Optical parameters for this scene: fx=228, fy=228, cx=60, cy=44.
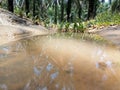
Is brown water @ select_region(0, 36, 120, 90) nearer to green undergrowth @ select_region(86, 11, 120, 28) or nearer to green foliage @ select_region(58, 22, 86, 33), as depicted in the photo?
green foliage @ select_region(58, 22, 86, 33)

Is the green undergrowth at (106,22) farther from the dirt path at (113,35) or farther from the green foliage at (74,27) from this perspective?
the dirt path at (113,35)

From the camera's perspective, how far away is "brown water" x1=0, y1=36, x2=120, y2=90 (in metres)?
2.82

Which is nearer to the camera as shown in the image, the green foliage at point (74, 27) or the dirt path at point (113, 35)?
the dirt path at point (113, 35)

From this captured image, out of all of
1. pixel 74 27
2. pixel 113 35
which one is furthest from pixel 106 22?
pixel 113 35

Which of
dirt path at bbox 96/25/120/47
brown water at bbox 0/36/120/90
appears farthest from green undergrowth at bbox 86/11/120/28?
brown water at bbox 0/36/120/90

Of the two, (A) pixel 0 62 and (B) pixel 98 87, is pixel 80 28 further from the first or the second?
(B) pixel 98 87

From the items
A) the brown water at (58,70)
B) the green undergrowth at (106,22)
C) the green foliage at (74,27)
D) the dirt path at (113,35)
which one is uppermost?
the green undergrowth at (106,22)

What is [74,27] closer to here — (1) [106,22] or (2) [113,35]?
(1) [106,22]

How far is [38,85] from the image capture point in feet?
9.09

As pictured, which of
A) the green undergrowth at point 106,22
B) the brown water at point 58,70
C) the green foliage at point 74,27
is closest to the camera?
the brown water at point 58,70

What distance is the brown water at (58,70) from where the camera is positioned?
2.82 meters

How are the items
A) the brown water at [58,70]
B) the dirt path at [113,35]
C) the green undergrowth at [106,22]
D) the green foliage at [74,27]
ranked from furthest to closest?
1. the green undergrowth at [106,22]
2. the green foliage at [74,27]
3. the dirt path at [113,35]
4. the brown water at [58,70]

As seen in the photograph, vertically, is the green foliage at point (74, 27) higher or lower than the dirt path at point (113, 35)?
higher

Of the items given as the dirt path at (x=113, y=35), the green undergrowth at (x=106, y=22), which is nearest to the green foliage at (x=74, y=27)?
the green undergrowth at (x=106, y=22)
